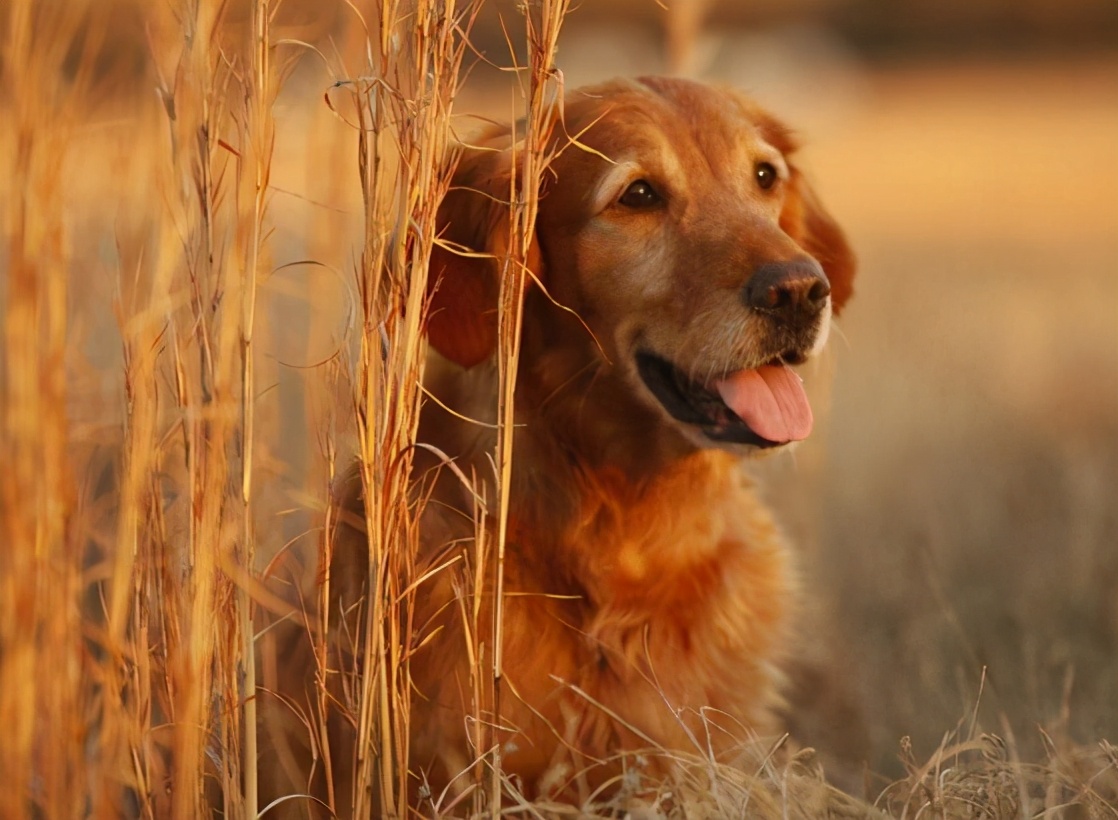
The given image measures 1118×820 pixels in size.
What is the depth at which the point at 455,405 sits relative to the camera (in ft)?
7.72

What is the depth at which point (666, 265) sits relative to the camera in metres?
2.25

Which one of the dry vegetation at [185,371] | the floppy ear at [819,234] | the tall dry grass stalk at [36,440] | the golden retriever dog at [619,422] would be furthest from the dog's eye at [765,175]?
the tall dry grass stalk at [36,440]

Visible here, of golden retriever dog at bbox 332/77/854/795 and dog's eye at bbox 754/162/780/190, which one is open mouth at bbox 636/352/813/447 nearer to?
golden retriever dog at bbox 332/77/854/795

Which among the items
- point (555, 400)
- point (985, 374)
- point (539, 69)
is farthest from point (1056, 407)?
point (539, 69)

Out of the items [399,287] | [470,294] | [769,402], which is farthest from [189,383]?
[769,402]

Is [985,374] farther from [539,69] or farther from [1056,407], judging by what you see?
[539,69]

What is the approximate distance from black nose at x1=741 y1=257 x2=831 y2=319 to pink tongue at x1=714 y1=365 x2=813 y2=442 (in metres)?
0.15

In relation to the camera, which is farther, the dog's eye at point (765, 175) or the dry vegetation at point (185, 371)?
the dog's eye at point (765, 175)

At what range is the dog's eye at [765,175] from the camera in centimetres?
249

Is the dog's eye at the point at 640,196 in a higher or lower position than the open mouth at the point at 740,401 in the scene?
higher

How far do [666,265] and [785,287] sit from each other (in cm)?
26

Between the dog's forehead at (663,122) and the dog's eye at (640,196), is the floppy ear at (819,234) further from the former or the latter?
the dog's eye at (640,196)

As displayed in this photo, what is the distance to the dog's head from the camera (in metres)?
2.16

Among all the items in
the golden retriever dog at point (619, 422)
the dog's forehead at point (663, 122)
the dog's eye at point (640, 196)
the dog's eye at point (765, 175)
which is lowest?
the golden retriever dog at point (619, 422)
